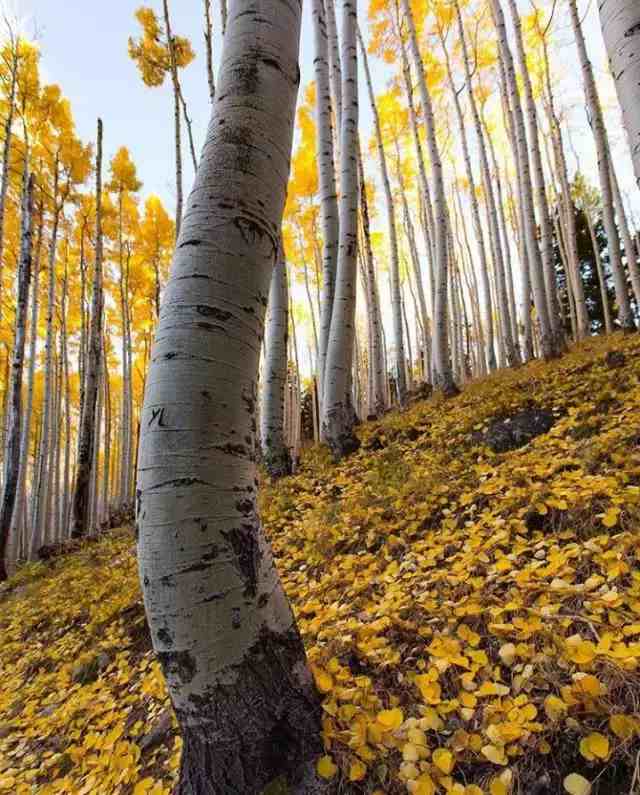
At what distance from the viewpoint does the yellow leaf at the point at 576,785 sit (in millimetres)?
988

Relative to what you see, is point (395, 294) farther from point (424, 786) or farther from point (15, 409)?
point (424, 786)

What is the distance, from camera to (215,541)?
3.64 ft

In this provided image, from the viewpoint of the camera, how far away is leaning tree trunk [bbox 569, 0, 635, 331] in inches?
243

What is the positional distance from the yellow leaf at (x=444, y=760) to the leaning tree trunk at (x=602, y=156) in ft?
21.8

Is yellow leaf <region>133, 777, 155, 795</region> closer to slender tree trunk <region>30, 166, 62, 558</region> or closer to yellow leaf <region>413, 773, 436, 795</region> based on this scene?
yellow leaf <region>413, 773, 436, 795</region>

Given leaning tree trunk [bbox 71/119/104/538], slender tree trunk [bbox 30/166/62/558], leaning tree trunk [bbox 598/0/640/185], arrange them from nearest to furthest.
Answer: leaning tree trunk [bbox 598/0/640/185] → leaning tree trunk [bbox 71/119/104/538] → slender tree trunk [bbox 30/166/62/558]

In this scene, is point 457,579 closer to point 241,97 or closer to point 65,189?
point 241,97

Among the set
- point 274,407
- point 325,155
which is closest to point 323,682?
point 274,407

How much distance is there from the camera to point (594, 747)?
3.38 feet

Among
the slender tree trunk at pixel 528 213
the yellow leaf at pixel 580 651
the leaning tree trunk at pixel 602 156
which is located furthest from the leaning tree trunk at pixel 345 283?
the leaning tree trunk at pixel 602 156

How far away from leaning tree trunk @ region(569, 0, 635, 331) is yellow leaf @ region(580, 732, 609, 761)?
21.4 feet

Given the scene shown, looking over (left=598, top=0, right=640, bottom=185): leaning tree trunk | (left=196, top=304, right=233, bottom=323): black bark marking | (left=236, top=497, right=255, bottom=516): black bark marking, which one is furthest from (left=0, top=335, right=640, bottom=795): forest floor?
(left=598, top=0, right=640, bottom=185): leaning tree trunk

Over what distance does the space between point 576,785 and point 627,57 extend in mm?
2068

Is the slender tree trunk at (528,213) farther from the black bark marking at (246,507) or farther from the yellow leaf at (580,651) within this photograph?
the black bark marking at (246,507)
